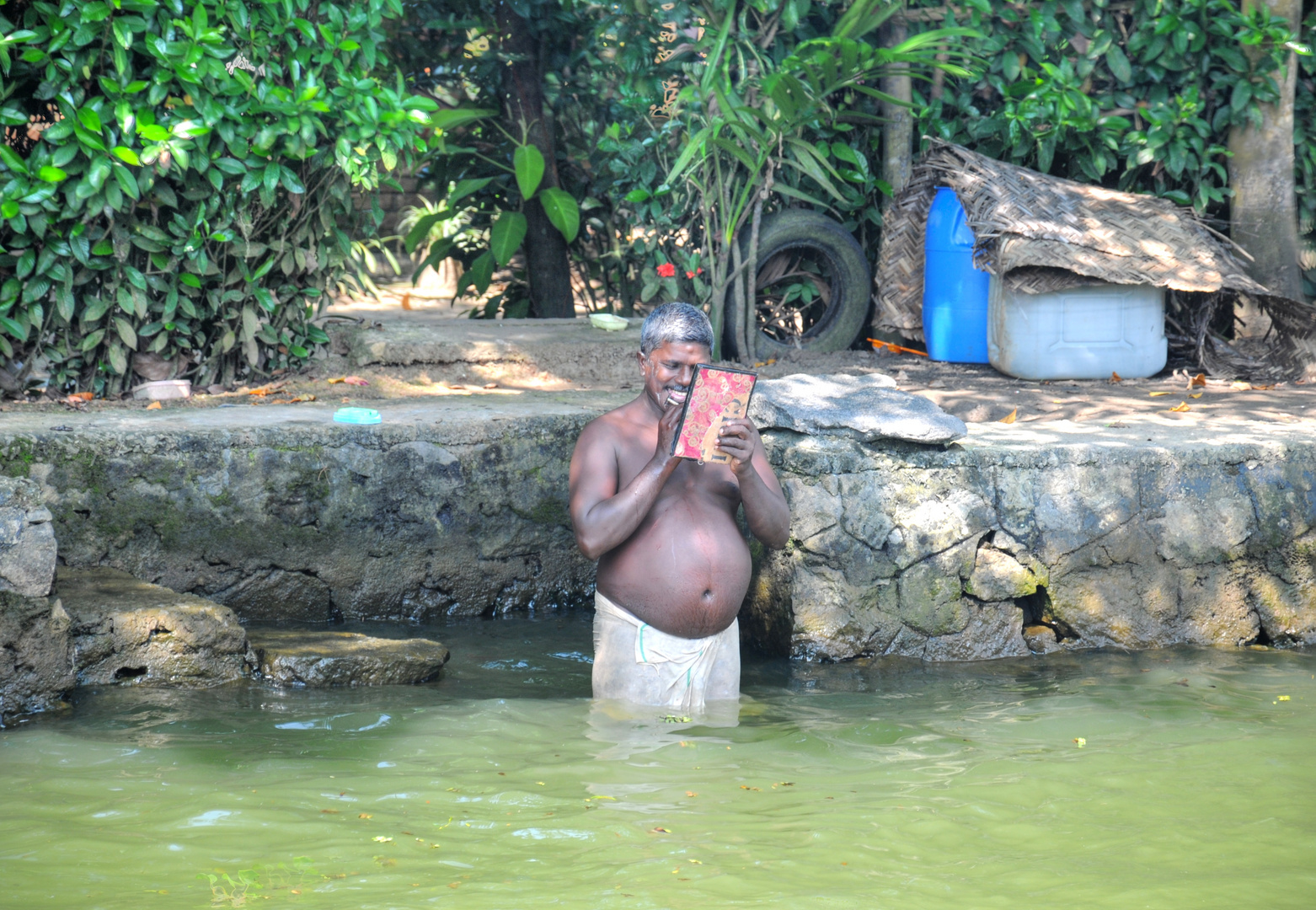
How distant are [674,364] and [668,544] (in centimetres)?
56

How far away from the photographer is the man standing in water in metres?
3.61

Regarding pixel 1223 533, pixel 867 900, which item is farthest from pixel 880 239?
pixel 867 900

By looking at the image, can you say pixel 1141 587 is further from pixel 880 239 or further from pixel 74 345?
pixel 74 345

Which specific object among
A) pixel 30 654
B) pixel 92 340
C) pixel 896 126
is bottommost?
pixel 30 654

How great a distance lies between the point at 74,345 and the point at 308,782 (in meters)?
3.30

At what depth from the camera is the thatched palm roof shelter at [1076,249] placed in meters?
6.34

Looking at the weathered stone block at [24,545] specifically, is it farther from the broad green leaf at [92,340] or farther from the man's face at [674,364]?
the man's face at [674,364]

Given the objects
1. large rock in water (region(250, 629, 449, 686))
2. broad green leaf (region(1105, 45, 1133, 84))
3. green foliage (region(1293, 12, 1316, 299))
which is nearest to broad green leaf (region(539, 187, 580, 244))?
broad green leaf (region(1105, 45, 1133, 84))

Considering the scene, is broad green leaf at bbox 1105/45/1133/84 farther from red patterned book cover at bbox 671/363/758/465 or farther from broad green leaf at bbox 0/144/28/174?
broad green leaf at bbox 0/144/28/174

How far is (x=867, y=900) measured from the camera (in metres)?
2.57

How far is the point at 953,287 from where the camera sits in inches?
273

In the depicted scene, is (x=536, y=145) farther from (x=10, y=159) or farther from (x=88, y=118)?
(x=10, y=159)

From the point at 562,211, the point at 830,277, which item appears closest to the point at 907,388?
the point at 830,277

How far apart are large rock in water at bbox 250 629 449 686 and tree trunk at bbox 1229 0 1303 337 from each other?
219 inches
